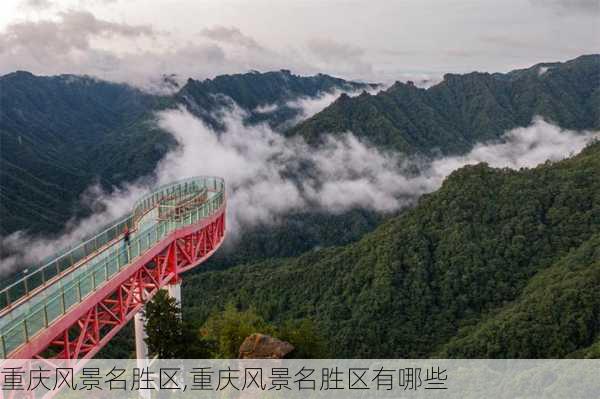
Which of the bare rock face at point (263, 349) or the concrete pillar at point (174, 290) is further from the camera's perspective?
the concrete pillar at point (174, 290)

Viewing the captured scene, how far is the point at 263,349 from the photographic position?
28297 mm

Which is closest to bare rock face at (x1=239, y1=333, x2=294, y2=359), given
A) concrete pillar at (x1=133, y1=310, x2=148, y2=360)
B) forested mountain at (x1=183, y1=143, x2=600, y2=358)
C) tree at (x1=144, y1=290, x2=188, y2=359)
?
tree at (x1=144, y1=290, x2=188, y2=359)

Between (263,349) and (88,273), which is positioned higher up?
(88,273)

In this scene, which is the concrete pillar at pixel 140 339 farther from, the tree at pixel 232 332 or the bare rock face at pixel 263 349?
the bare rock face at pixel 263 349

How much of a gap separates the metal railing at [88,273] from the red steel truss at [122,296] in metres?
0.29

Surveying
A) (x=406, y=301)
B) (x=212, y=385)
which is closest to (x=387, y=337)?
(x=406, y=301)

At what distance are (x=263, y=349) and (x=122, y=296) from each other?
312 inches

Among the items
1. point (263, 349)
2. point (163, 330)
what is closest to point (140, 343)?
point (163, 330)

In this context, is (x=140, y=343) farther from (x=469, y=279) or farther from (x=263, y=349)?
(x=469, y=279)

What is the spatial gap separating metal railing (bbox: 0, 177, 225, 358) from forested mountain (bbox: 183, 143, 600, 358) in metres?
41.0

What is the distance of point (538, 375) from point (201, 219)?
33899 mm

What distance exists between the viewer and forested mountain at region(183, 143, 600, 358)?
6819 centimetres

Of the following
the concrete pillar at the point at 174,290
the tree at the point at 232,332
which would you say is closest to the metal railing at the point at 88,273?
the concrete pillar at the point at 174,290

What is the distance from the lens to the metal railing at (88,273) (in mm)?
21781
